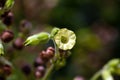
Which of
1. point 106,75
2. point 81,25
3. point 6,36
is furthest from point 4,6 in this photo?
point 81,25

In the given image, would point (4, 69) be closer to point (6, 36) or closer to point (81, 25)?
point (6, 36)

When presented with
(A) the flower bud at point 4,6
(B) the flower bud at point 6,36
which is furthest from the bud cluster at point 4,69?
(A) the flower bud at point 4,6

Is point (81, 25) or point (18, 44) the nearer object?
point (18, 44)

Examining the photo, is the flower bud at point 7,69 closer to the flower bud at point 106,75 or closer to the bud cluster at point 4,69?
the bud cluster at point 4,69

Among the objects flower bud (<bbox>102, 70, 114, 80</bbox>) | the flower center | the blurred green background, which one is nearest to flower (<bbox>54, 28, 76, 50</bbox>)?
the flower center

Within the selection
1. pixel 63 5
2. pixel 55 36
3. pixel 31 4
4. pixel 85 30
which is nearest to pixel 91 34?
pixel 85 30
